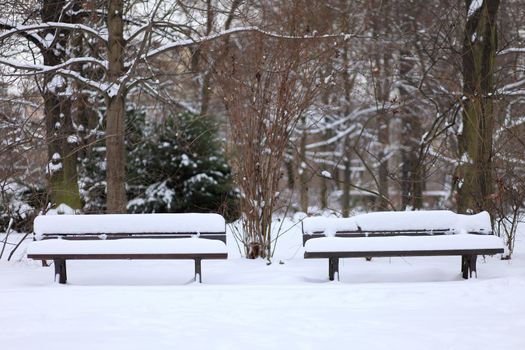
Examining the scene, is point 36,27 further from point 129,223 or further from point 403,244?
point 403,244

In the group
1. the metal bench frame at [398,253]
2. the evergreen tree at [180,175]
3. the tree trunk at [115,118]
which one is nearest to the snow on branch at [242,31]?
the tree trunk at [115,118]

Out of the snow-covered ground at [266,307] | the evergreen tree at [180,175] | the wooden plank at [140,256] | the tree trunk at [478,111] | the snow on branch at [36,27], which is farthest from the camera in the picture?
the evergreen tree at [180,175]

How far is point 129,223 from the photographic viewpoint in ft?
22.4

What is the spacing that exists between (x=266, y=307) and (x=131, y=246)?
189cm

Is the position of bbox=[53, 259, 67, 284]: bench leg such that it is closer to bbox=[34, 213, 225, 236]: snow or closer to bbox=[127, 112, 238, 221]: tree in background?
bbox=[34, 213, 225, 236]: snow

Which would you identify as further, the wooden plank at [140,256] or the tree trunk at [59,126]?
the tree trunk at [59,126]

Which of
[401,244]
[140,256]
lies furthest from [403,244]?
[140,256]

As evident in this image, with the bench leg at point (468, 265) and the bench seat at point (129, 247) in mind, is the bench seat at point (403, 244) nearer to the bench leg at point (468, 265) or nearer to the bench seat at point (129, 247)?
the bench leg at point (468, 265)

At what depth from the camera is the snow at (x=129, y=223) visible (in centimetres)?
680

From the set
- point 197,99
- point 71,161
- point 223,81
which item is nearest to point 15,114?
point 71,161

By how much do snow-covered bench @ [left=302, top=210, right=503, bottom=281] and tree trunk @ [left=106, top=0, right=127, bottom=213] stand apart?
325 cm

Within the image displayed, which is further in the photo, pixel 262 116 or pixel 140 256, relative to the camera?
pixel 262 116

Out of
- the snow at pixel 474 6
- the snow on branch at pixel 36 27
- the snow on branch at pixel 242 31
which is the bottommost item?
the snow on branch at pixel 242 31

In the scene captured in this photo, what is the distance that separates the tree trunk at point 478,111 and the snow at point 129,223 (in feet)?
12.4
